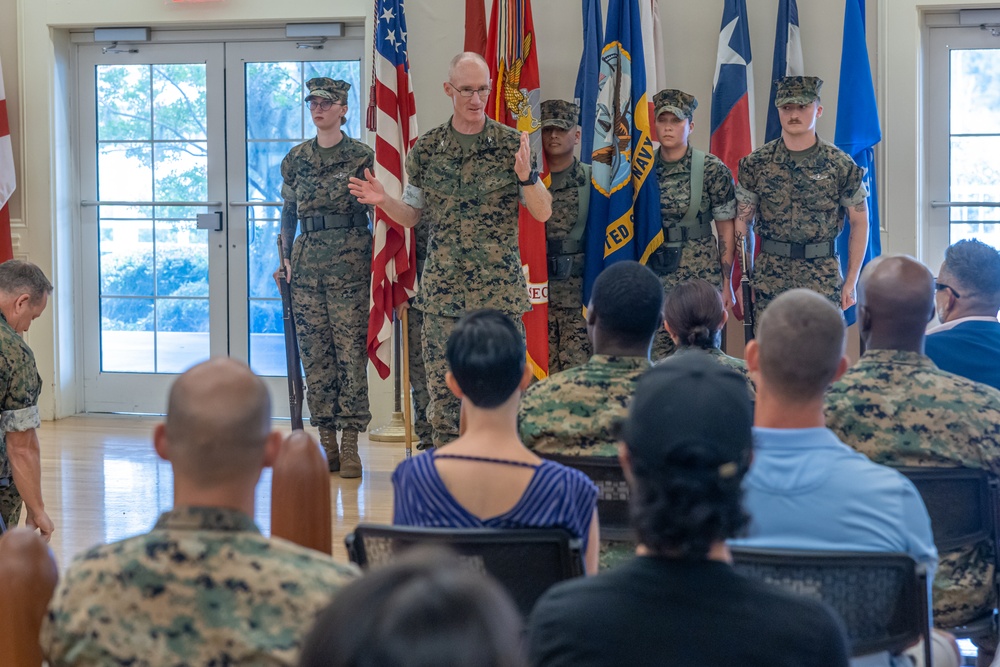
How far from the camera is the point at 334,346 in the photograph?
17.4 ft

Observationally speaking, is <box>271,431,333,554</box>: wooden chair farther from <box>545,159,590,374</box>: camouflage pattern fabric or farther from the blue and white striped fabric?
<box>545,159,590,374</box>: camouflage pattern fabric

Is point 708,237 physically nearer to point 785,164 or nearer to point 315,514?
point 785,164

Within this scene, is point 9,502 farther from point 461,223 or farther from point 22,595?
point 22,595

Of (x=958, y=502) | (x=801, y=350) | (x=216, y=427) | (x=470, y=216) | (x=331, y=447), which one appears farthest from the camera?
(x=331, y=447)

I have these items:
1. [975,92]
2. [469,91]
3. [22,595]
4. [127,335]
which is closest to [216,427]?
[22,595]

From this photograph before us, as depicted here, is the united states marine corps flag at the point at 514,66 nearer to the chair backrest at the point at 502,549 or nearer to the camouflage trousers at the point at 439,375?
the camouflage trousers at the point at 439,375

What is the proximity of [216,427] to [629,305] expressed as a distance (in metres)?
1.29

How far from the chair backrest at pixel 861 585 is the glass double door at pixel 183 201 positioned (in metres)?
5.22

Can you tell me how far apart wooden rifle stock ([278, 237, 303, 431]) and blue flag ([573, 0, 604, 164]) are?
1.54 metres

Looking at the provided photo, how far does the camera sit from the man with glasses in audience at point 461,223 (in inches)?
182

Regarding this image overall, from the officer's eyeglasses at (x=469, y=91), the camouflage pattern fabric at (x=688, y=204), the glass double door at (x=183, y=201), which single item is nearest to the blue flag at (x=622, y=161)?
the camouflage pattern fabric at (x=688, y=204)

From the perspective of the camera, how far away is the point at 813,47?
573 centimetres

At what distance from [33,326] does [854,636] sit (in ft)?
19.9

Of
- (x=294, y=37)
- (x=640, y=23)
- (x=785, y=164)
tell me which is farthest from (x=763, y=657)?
(x=294, y=37)
